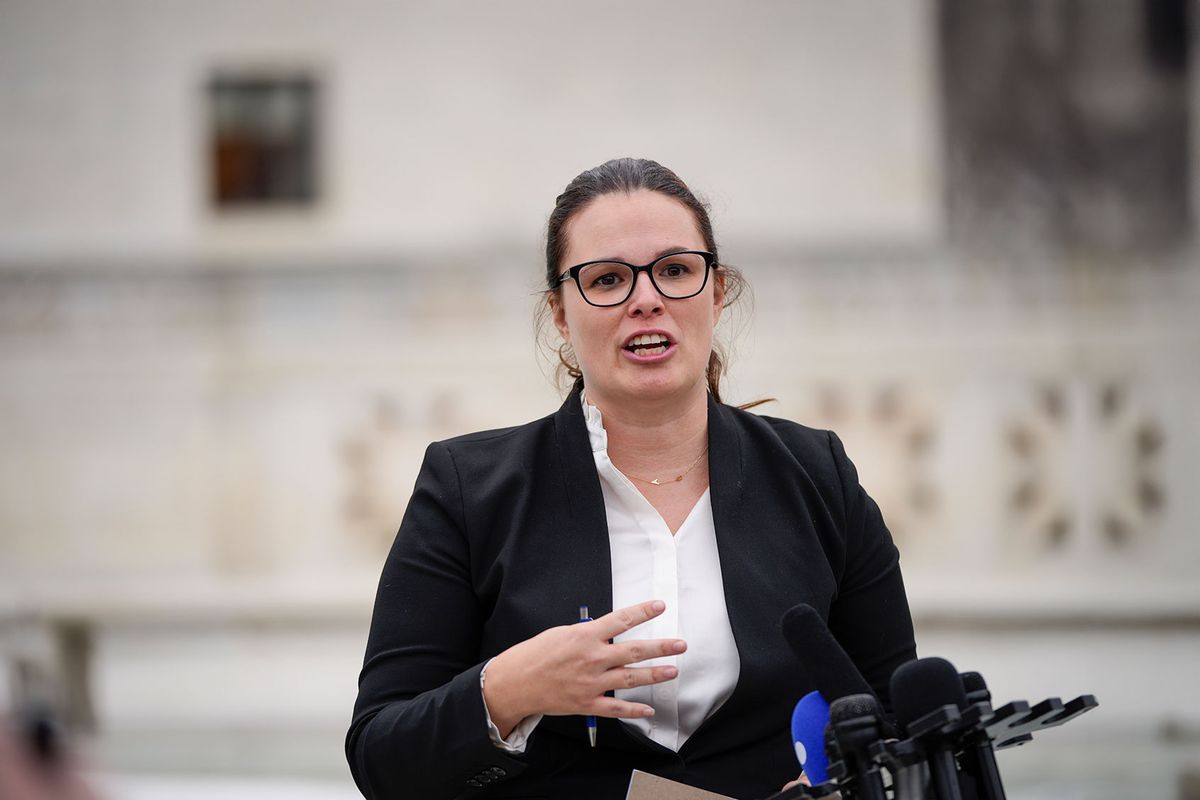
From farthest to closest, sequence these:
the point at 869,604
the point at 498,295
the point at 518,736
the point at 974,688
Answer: the point at 498,295
the point at 869,604
the point at 518,736
the point at 974,688

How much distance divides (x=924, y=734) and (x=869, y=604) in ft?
1.77

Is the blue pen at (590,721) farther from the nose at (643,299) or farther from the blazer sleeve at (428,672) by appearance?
the nose at (643,299)

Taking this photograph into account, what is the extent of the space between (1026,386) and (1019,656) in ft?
4.49

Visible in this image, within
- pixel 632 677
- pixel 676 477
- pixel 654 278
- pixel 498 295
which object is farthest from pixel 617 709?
pixel 498 295

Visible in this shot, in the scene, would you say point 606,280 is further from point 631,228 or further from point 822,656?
point 822,656

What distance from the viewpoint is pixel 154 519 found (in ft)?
25.8

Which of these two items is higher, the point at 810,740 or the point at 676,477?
the point at 676,477

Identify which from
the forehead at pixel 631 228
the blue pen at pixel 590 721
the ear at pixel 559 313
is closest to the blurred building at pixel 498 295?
the ear at pixel 559 313

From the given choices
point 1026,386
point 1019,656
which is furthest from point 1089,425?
point 1019,656

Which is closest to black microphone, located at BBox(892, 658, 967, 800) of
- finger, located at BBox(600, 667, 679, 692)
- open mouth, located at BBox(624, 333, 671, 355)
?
finger, located at BBox(600, 667, 679, 692)

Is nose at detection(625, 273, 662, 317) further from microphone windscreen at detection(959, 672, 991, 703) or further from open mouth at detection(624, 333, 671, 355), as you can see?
microphone windscreen at detection(959, 672, 991, 703)

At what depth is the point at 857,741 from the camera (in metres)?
1.43

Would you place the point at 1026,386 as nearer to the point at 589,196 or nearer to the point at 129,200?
the point at 129,200

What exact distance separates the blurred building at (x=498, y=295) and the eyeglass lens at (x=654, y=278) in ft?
18.7
